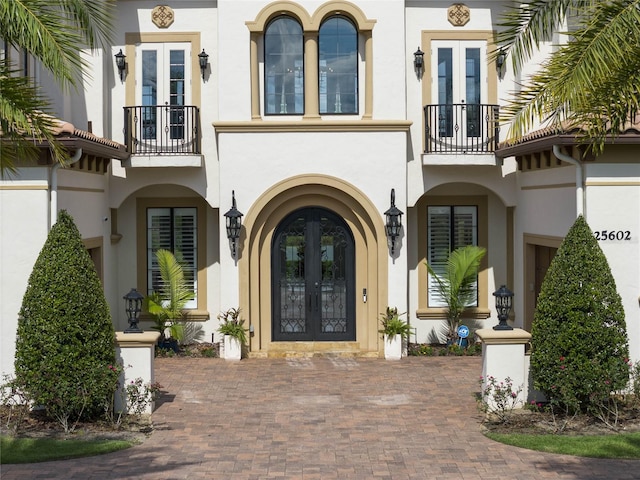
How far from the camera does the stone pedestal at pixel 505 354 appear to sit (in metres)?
13.2

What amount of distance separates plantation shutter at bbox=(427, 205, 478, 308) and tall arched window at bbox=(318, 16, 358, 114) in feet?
10.2

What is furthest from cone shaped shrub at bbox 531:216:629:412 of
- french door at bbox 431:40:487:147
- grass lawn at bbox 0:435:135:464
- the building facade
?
french door at bbox 431:40:487:147

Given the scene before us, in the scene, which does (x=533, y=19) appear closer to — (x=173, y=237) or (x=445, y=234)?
(x=445, y=234)

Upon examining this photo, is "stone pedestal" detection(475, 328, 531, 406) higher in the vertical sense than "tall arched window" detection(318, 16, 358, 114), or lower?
lower

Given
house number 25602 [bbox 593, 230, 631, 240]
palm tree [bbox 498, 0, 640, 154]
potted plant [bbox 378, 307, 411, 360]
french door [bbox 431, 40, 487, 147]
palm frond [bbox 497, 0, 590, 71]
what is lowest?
potted plant [bbox 378, 307, 411, 360]

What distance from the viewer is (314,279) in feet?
60.9

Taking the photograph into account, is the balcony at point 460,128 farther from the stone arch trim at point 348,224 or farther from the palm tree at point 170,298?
the palm tree at point 170,298

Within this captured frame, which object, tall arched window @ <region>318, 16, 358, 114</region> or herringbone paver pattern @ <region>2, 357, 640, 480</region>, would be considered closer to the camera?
herringbone paver pattern @ <region>2, 357, 640, 480</region>

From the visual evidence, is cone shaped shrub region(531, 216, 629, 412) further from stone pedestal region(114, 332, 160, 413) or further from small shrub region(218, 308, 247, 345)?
small shrub region(218, 308, 247, 345)

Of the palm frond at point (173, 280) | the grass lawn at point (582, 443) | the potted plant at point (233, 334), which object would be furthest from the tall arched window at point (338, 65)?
the grass lawn at point (582, 443)

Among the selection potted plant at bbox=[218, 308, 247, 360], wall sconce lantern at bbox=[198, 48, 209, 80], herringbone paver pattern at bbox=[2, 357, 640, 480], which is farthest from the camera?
wall sconce lantern at bbox=[198, 48, 209, 80]

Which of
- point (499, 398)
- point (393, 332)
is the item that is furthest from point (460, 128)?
point (499, 398)

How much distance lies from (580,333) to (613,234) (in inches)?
108

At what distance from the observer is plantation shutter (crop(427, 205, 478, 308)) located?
19484mm
